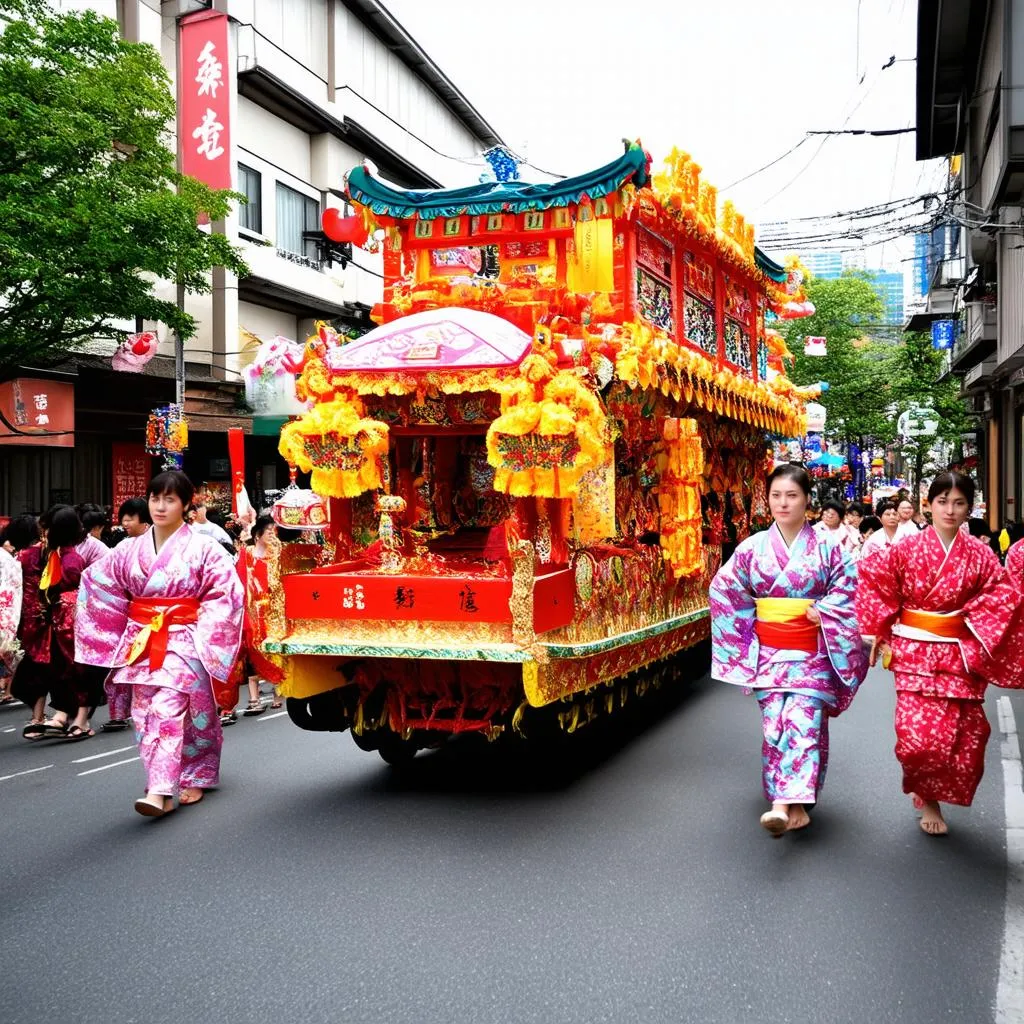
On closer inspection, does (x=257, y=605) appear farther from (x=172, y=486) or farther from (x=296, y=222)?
(x=296, y=222)

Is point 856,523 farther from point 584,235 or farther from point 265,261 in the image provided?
point 265,261

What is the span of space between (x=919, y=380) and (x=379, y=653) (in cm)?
2918

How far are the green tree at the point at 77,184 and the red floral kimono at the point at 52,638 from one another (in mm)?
3884

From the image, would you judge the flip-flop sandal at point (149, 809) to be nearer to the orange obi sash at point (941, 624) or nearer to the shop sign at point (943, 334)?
the orange obi sash at point (941, 624)

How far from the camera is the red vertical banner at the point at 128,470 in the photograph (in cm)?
1862

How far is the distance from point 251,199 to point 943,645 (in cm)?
1847

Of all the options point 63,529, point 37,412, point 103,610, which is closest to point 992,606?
point 103,610

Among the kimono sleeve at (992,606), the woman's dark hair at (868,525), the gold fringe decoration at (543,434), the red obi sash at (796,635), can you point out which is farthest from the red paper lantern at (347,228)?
the woman's dark hair at (868,525)

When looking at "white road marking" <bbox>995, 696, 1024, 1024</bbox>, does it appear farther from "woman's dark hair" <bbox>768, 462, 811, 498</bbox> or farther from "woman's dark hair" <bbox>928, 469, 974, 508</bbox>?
"woman's dark hair" <bbox>768, 462, 811, 498</bbox>

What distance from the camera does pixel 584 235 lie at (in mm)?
7445

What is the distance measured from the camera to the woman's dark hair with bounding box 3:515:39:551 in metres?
8.99

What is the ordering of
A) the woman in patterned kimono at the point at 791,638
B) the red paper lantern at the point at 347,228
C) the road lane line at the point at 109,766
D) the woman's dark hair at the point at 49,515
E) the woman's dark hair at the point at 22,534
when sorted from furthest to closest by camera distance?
the woman's dark hair at the point at 22,534 → the woman's dark hair at the point at 49,515 → the red paper lantern at the point at 347,228 → the road lane line at the point at 109,766 → the woman in patterned kimono at the point at 791,638

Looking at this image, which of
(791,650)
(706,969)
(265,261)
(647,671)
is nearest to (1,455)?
(265,261)

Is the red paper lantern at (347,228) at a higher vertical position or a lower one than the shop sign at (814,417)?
higher
